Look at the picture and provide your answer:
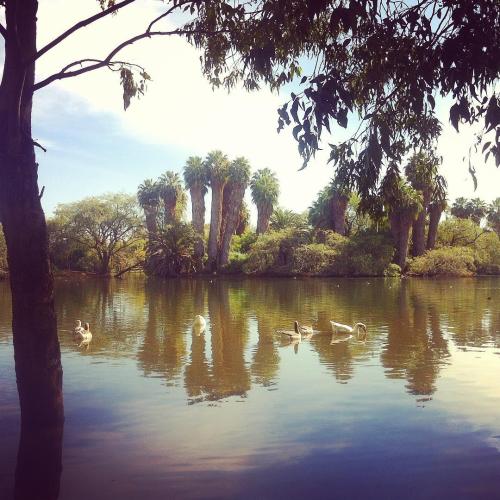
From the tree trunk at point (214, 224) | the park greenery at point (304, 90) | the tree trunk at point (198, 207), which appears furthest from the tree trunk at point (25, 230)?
the tree trunk at point (198, 207)

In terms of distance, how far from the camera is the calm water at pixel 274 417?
5648 mm

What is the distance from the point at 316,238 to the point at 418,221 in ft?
40.1

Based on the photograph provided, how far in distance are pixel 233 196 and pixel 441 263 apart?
27440 millimetres

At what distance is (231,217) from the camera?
7156 cm

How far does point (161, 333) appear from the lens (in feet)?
56.5

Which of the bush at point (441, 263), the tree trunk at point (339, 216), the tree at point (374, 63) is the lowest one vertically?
the bush at point (441, 263)

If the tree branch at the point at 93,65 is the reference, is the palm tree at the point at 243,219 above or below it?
above

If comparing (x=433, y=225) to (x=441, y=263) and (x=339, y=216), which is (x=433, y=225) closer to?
(x=441, y=263)

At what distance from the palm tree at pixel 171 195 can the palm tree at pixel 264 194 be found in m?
10.0

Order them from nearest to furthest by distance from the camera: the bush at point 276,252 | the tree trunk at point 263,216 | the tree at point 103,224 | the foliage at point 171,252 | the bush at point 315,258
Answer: the bush at point 315,258
the bush at point 276,252
the foliage at point 171,252
the tree at point 103,224
the tree trunk at point 263,216

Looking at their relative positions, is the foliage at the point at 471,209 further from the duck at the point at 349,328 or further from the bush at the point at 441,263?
the duck at the point at 349,328

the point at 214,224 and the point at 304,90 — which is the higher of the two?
the point at 214,224

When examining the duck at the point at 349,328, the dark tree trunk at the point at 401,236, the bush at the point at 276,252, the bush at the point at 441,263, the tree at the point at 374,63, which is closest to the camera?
the tree at the point at 374,63

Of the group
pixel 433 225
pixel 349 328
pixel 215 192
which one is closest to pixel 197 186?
pixel 215 192
